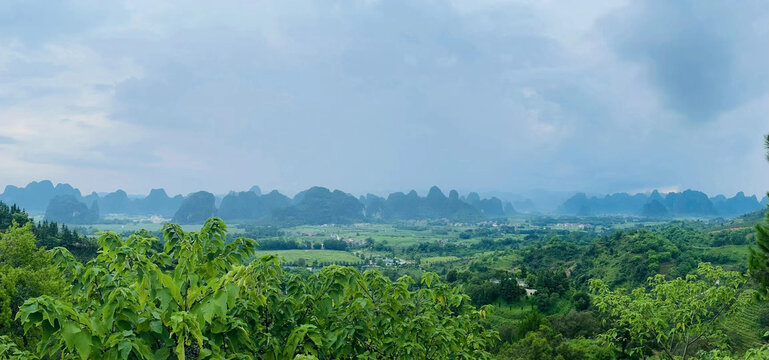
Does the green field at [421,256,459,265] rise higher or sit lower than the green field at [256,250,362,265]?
lower

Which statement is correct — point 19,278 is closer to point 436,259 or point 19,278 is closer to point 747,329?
point 747,329

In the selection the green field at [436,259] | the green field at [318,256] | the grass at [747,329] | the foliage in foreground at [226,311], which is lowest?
the green field at [436,259]

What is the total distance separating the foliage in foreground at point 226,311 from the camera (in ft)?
7.04

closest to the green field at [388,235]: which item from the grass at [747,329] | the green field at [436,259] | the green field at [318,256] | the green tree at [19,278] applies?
the green field at [436,259]

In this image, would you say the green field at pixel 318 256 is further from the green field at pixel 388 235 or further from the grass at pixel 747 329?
the grass at pixel 747 329

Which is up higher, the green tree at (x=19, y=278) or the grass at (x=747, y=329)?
the green tree at (x=19, y=278)

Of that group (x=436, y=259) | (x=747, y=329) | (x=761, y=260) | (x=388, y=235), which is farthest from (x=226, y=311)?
(x=388, y=235)

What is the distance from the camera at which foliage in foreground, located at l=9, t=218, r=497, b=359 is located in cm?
215

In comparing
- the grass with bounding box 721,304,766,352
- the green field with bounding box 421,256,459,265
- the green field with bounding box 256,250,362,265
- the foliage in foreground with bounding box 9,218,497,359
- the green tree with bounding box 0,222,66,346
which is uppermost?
the foliage in foreground with bounding box 9,218,497,359

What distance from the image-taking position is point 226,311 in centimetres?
222

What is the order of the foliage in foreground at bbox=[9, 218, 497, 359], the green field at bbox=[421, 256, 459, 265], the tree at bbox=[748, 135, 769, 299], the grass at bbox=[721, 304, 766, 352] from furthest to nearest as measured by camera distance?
the green field at bbox=[421, 256, 459, 265] < the grass at bbox=[721, 304, 766, 352] < the tree at bbox=[748, 135, 769, 299] < the foliage in foreground at bbox=[9, 218, 497, 359]

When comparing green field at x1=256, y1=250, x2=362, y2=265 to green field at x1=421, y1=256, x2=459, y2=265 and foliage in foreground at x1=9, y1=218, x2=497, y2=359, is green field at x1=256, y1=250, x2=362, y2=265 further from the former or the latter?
foliage in foreground at x1=9, y1=218, x2=497, y2=359

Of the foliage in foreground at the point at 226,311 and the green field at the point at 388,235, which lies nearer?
the foliage in foreground at the point at 226,311

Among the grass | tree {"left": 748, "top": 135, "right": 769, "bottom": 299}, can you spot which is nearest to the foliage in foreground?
tree {"left": 748, "top": 135, "right": 769, "bottom": 299}
